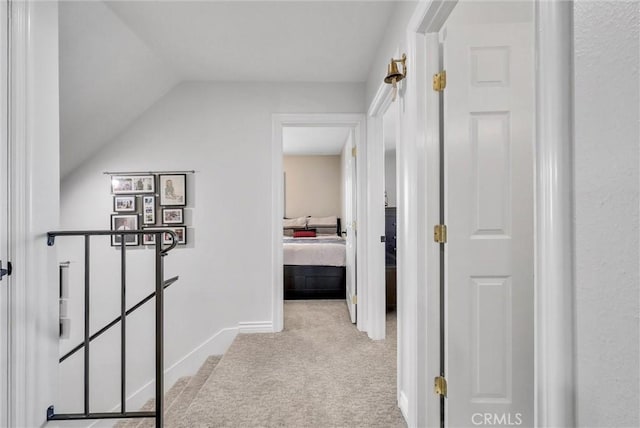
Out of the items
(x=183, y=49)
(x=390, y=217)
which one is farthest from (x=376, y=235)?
(x=390, y=217)

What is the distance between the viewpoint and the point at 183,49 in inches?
101

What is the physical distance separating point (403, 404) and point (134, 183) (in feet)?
9.65

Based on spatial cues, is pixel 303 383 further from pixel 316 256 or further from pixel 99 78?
pixel 99 78

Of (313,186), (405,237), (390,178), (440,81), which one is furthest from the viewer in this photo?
(313,186)

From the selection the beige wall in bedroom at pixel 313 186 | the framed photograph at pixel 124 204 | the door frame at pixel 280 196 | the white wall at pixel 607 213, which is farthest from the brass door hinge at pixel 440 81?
the beige wall in bedroom at pixel 313 186

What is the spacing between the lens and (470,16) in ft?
5.71

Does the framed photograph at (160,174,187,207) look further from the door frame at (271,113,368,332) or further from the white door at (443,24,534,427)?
the white door at (443,24,534,427)

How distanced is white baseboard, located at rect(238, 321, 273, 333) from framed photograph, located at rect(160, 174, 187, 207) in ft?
4.24

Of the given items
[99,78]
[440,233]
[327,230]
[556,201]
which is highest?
[99,78]

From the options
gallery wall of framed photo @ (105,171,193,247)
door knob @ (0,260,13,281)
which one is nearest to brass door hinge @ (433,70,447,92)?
door knob @ (0,260,13,281)

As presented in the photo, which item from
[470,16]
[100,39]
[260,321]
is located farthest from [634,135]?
[260,321]

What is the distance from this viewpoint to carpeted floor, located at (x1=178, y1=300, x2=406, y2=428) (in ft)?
6.03

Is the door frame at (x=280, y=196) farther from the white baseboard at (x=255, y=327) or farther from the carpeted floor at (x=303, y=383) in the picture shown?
the carpeted floor at (x=303, y=383)

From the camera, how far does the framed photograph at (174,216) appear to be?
3.14m
